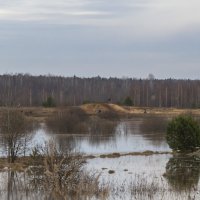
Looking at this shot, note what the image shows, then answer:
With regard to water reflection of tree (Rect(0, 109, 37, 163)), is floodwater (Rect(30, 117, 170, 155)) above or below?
below

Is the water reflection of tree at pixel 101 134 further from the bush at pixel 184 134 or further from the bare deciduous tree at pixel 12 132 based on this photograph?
the bare deciduous tree at pixel 12 132

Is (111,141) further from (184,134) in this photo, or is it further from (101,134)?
(184,134)

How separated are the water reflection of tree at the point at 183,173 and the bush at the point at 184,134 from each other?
2074mm

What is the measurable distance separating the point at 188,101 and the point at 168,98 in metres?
5.81

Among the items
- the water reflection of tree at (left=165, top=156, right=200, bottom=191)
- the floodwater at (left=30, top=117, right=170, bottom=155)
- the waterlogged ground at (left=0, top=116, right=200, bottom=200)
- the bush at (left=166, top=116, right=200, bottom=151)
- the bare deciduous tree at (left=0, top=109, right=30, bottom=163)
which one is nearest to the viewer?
the waterlogged ground at (left=0, top=116, right=200, bottom=200)

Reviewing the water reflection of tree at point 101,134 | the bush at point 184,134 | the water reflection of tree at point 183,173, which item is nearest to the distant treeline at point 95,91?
the water reflection of tree at point 101,134

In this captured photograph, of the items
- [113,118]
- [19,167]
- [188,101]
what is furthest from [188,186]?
[188,101]

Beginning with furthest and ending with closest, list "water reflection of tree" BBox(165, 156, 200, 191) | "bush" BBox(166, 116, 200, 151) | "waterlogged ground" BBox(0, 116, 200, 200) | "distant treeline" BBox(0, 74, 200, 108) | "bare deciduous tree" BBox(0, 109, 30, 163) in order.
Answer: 1. "distant treeline" BBox(0, 74, 200, 108)
2. "bush" BBox(166, 116, 200, 151)
3. "bare deciduous tree" BBox(0, 109, 30, 163)
4. "water reflection of tree" BBox(165, 156, 200, 191)
5. "waterlogged ground" BBox(0, 116, 200, 200)

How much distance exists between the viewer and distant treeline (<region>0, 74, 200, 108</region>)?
12159 centimetres

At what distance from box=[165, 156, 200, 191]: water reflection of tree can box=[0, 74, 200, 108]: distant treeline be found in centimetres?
8186

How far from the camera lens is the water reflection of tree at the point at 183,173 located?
19.0 m

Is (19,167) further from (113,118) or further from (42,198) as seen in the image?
(113,118)

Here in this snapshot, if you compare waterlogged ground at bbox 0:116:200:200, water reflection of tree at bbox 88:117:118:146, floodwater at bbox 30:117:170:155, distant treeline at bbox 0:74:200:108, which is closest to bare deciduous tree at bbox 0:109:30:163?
floodwater at bbox 30:117:170:155

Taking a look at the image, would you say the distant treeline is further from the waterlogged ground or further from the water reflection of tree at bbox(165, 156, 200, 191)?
the water reflection of tree at bbox(165, 156, 200, 191)
